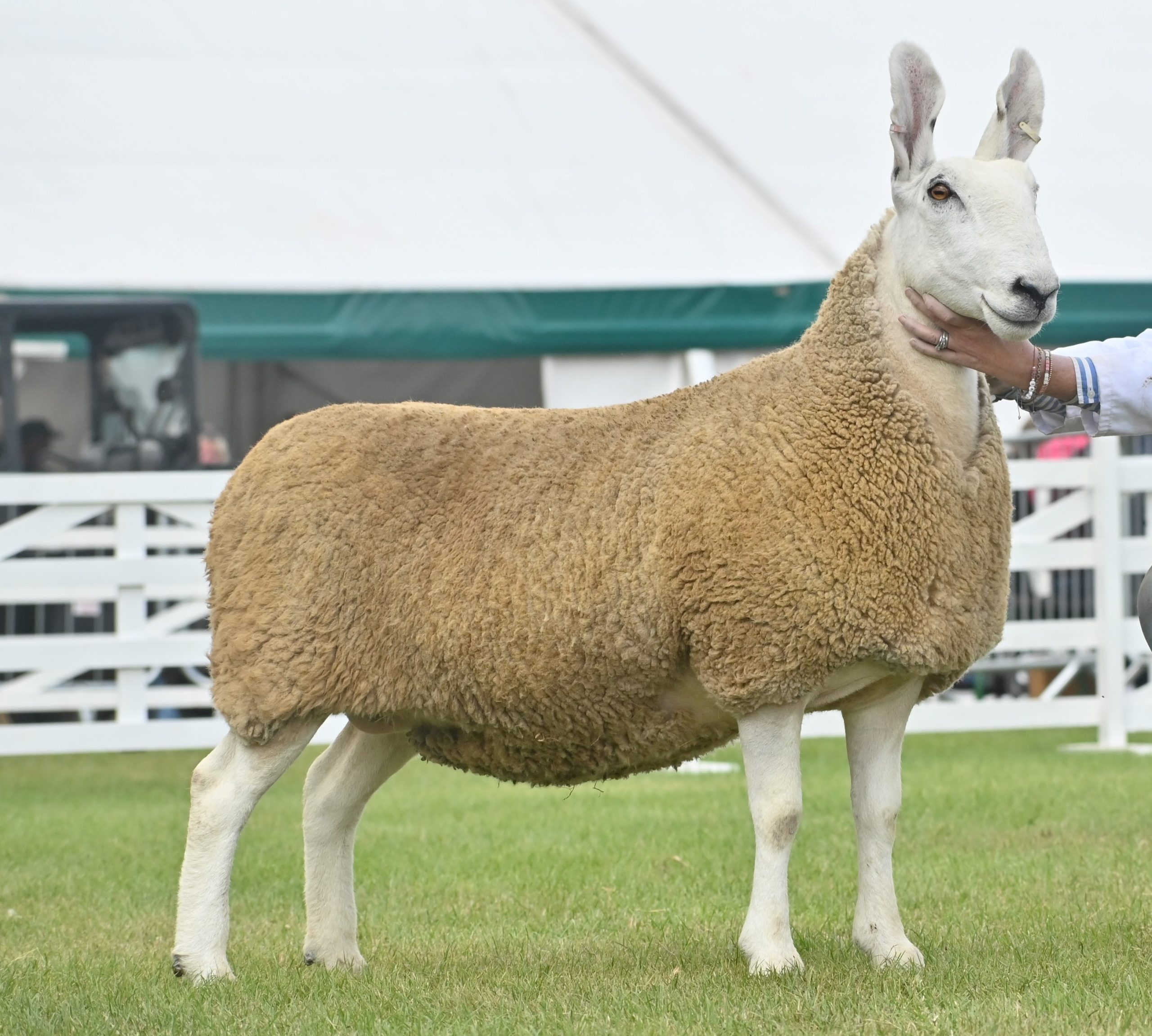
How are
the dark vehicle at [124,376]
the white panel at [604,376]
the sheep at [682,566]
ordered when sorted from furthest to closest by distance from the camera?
the white panel at [604,376], the dark vehicle at [124,376], the sheep at [682,566]

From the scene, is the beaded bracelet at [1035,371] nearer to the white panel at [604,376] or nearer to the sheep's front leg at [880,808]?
the sheep's front leg at [880,808]

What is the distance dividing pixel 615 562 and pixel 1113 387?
3.76 feet

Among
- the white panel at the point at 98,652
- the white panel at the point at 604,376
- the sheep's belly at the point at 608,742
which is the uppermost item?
the white panel at the point at 604,376

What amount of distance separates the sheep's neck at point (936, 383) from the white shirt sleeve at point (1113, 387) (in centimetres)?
23

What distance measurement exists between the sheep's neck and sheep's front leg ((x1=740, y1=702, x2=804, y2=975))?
664 mm

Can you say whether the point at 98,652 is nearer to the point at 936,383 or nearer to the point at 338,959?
the point at 338,959

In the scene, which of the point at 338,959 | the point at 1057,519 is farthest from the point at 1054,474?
the point at 338,959

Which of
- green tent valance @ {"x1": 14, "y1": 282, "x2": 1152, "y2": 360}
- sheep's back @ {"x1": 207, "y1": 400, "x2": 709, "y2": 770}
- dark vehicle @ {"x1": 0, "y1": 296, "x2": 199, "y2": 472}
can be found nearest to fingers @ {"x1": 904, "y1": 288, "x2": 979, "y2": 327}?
sheep's back @ {"x1": 207, "y1": 400, "x2": 709, "y2": 770}

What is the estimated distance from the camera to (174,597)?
7730 millimetres

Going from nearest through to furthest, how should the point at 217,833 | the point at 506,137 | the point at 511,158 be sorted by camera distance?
the point at 217,833, the point at 511,158, the point at 506,137

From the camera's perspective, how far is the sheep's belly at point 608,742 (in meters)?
3.63

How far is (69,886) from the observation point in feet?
17.1

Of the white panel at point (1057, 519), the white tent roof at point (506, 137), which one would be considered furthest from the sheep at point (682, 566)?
the white tent roof at point (506, 137)

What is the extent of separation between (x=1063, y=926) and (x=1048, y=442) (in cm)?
663
